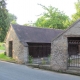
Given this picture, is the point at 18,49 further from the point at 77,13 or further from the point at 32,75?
the point at 77,13

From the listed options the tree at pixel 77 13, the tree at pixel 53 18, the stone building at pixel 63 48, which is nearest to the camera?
the stone building at pixel 63 48

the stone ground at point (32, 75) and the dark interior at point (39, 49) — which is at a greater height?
the dark interior at point (39, 49)


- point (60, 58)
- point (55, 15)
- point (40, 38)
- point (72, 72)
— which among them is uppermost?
point (55, 15)

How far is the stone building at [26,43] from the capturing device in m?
23.7

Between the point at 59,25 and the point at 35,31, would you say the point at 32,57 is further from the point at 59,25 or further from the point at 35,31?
the point at 59,25

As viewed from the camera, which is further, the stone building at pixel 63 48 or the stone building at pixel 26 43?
the stone building at pixel 26 43

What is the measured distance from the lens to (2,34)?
3859 cm

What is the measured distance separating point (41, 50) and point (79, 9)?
58.5 feet

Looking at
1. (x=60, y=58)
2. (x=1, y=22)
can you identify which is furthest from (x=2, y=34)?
(x=60, y=58)

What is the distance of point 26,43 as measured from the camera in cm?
2375

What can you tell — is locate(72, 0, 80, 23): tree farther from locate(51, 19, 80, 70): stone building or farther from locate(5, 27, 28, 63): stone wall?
locate(51, 19, 80, 70): stone building

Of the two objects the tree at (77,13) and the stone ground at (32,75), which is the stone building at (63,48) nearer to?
the stone ground at (32,75)

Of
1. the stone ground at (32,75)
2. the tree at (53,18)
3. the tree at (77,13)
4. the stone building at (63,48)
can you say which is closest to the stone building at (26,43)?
the stone building at (63,48)

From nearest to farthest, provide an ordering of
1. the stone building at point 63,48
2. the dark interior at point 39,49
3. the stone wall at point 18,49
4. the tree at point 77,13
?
the stone building at point 63,48, the stone wall at point 18,49, the dark interior at point 39,49, the tree at point 77,13
